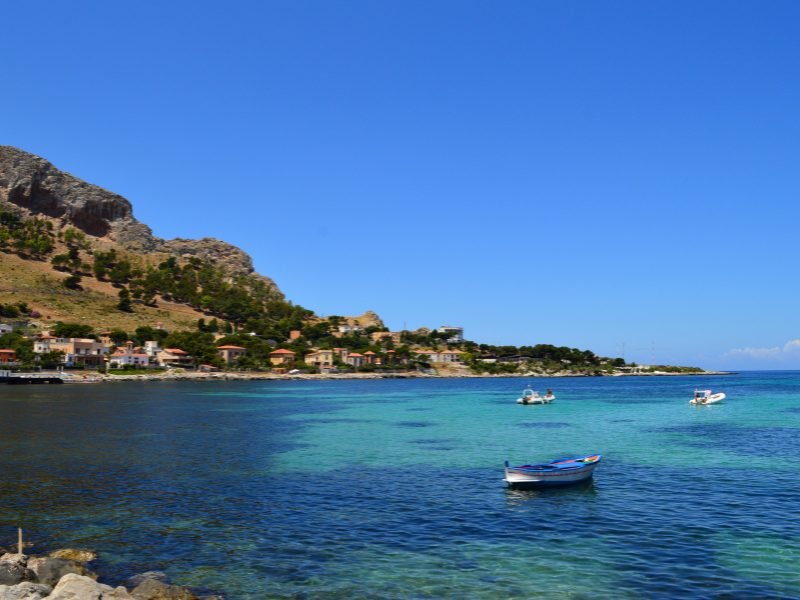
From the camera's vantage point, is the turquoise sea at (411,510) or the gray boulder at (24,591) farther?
the turquoise sea at (411,510)

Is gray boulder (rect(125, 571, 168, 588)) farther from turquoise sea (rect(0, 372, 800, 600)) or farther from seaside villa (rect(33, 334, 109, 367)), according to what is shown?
seaside villa (rect(33, 334, 109, 367))

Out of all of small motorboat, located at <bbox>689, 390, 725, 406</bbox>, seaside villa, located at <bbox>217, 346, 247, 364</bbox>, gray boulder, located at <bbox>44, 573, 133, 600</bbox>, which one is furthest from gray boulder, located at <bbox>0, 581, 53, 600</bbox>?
seaside villa, located at <bbox>217, 346, 247, 364</bbox>

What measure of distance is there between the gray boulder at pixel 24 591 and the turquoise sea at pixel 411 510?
9.26ft

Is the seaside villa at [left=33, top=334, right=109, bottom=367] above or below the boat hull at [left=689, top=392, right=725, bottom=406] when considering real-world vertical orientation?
above

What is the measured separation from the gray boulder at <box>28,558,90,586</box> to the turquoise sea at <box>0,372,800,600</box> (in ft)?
3.44

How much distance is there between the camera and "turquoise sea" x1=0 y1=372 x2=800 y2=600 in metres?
20.0

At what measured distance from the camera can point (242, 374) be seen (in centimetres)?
17962

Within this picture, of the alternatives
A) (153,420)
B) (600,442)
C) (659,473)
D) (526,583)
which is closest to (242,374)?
(153,420)

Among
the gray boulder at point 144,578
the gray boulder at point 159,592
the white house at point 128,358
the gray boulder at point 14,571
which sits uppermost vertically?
the white house at point 128,358

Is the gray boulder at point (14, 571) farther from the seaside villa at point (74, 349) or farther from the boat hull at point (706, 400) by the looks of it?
the seaside villa at point (74, 349)

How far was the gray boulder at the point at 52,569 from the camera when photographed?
19.1 meters

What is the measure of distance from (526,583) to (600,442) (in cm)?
3458

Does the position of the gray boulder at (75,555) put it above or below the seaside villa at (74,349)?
below

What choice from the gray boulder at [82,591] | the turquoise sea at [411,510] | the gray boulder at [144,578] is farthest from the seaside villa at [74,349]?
the gray boulder at [82,591]
